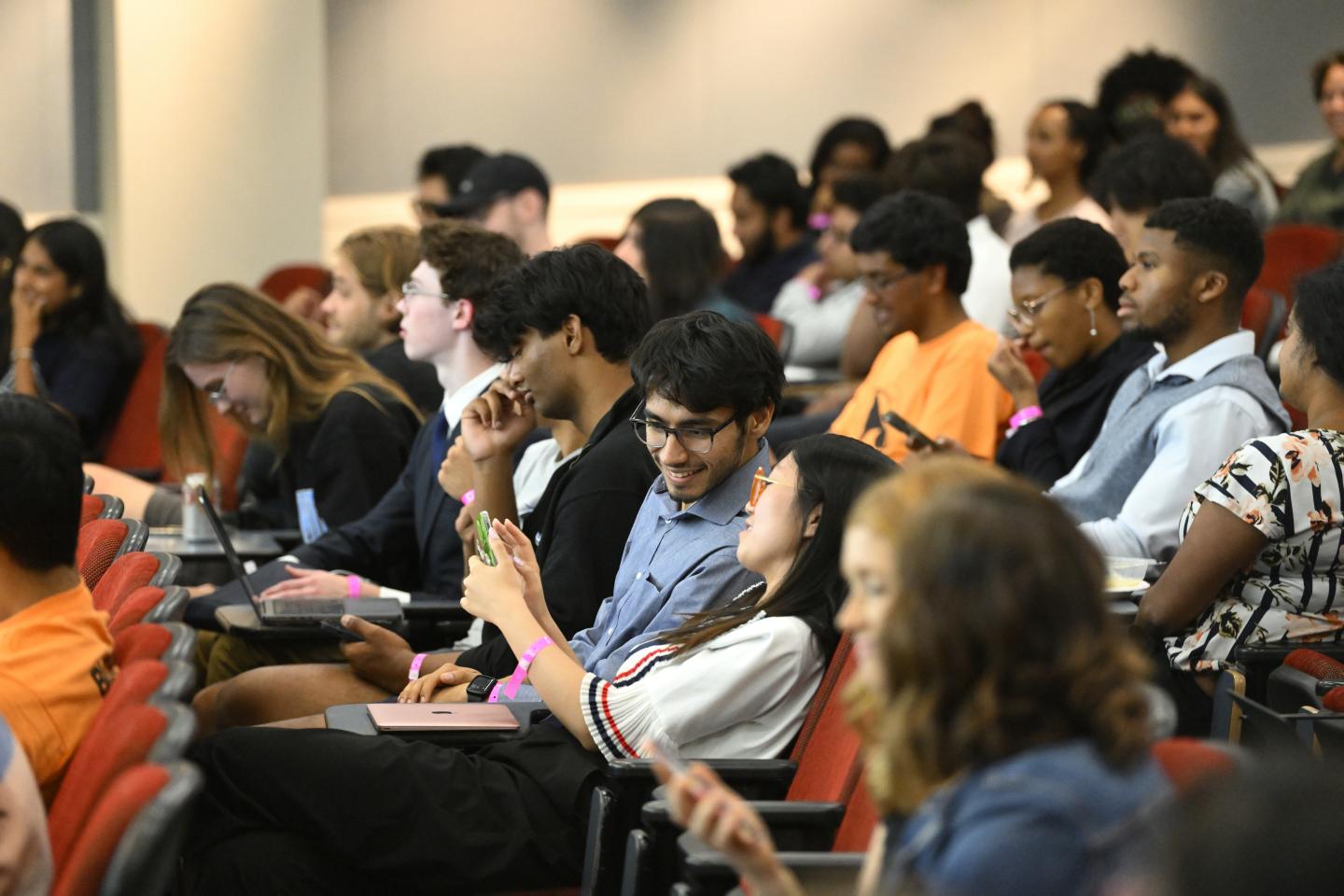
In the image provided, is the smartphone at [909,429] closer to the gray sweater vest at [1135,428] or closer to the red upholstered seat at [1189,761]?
the gray sweater vest at [1135,428]

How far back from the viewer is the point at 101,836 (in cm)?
152

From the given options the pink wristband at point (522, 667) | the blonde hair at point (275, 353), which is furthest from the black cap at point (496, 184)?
the pink wristband at point (522, 667)

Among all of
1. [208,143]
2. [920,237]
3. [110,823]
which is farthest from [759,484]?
[208,143]

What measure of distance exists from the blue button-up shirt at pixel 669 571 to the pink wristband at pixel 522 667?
2cm

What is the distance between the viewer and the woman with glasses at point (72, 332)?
214 inches

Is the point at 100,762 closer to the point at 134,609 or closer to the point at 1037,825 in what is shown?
the point at 134,609

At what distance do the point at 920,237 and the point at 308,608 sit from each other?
5.78ft

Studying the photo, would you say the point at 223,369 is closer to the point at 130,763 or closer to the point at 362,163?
the point at 130,763

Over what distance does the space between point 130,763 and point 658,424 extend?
42.6 inches

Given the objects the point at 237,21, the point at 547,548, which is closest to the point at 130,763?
the point at 547,548

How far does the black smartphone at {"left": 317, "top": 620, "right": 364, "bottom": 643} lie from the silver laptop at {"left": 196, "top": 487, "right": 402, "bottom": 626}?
0.03 m

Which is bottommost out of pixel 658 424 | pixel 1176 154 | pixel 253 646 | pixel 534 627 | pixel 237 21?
pixel 253 646

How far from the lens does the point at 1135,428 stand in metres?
3.27

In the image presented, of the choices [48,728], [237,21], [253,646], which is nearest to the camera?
[48,728]
